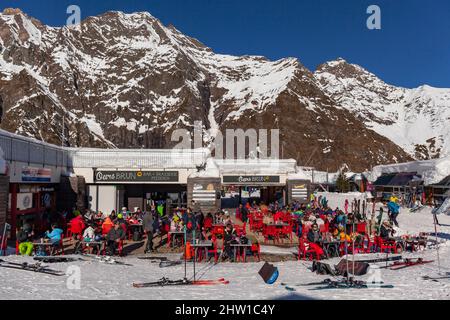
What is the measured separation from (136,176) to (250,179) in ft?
26.6

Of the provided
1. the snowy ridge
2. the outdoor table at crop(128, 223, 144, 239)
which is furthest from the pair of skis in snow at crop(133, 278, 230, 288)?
the snowy ridge

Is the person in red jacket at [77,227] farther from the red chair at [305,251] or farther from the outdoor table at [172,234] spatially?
the red chair at [305,251]

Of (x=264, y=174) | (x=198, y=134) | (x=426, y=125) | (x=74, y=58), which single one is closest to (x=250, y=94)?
(x=198, y=134)

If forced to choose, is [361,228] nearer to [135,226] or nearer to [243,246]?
[243,246]

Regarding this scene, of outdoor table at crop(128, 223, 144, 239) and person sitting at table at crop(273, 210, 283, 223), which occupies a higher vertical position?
person sitting at table at crop(273, 210, 283, 223)

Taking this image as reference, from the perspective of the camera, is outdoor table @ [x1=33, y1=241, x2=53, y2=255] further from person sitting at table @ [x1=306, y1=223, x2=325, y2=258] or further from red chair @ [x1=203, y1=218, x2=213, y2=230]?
person sitting at table @ [x1=306, y1=223, x2=325, y2=258]

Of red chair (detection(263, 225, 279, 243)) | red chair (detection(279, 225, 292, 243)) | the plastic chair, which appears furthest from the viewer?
red chair (detection(279, 225, 292, 243))

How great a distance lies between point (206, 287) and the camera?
9.46 metres

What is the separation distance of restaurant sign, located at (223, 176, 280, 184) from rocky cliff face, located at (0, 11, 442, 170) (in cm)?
10194

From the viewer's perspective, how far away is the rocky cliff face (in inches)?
5153

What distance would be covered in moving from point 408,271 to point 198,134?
5477 inches

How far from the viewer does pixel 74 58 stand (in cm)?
16825

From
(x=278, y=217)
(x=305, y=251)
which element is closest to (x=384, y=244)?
(x=305, y=251)

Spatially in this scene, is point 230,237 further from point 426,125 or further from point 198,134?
point 426,125
